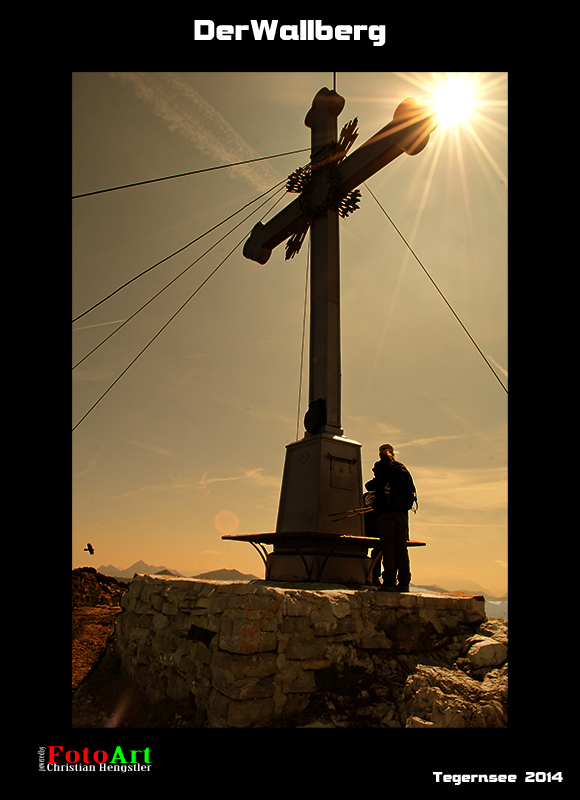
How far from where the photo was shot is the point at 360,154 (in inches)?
305

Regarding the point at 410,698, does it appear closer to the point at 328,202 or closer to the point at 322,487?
the point at 322,487

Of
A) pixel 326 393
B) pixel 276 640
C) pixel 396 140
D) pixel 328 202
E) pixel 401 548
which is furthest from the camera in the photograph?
pixel 328 202

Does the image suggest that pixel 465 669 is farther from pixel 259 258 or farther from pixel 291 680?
pixel 259 258

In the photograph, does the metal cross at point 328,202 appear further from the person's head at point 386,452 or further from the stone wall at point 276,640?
the stone wall at point 276,640

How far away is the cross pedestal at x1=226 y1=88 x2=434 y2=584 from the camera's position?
6167 mm

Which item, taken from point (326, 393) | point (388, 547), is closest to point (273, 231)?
point (326, 393)

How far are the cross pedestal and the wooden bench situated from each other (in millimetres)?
13

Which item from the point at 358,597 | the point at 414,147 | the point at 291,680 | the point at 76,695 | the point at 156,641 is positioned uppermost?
the point at 414,147

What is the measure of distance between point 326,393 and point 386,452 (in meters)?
1.82

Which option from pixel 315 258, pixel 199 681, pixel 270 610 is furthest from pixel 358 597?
pixel 315 258

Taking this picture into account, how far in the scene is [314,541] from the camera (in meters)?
6.08

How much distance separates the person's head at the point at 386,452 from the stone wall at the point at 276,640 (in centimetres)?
150

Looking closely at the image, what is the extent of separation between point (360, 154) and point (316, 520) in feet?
18.9
